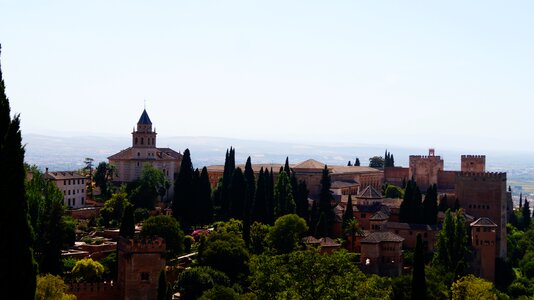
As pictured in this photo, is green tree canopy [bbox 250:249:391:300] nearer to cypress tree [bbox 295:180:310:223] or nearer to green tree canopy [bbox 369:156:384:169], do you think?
cypress tree [bbox 295:180:310:223]

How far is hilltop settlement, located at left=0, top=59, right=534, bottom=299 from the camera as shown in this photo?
3531cm

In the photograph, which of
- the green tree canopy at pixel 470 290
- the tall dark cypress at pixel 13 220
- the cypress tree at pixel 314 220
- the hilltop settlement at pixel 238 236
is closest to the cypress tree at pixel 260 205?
the hilltop settlement at pixel 238 236

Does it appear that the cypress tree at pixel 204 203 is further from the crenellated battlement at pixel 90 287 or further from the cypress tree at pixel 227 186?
the crenellated battlement at pixel 90 287

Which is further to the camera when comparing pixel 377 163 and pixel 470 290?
pixel 377 163

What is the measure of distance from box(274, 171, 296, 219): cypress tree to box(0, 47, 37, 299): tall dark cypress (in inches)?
1568

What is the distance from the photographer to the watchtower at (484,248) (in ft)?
207

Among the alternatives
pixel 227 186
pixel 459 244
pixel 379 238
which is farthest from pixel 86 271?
pixel 459 244

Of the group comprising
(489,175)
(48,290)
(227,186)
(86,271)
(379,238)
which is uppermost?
(489,175)

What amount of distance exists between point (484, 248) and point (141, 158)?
34.3m

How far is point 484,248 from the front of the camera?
63562 millimetres

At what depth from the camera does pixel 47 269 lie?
4356cm

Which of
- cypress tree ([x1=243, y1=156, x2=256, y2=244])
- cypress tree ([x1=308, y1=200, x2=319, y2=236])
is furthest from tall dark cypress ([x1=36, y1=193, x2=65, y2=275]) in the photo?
cypress tree ([x1=308, y1=200, x2=319, y2=236])

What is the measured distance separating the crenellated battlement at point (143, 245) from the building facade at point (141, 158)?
3448 cm

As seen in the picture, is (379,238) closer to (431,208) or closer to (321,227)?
(321,227)
